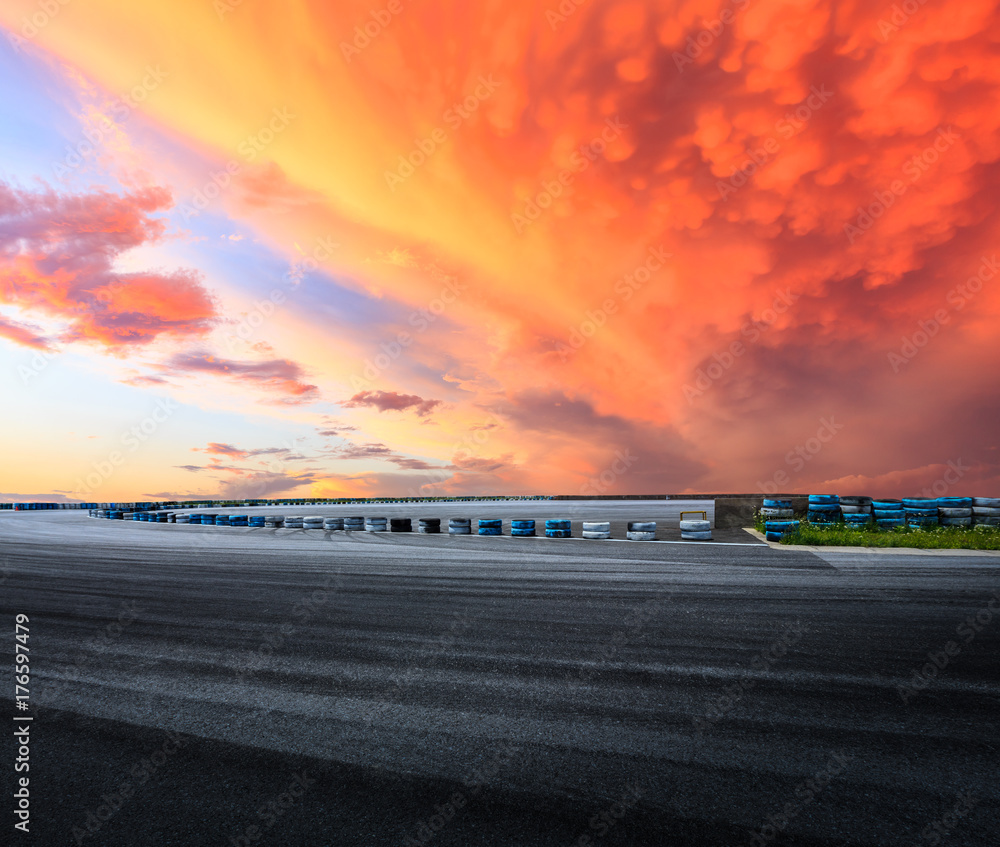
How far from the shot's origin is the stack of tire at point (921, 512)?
17.0 m

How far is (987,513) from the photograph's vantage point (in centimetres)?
1692

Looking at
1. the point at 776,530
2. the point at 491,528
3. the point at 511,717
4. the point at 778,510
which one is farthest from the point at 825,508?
the point at 511,717

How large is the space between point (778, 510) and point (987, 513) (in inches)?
232

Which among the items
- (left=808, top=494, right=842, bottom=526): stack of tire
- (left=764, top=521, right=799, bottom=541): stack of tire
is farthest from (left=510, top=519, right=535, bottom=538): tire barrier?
(left=808, top=494, right=842, bottom=526): stack of tire

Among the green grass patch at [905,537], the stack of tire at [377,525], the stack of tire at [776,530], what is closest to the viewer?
the green grass patch at [905,537]

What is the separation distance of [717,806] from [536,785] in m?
0.96

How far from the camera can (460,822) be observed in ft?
8.97

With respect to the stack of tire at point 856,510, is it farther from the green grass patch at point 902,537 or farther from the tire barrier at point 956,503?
the tire barrier at point 956,503

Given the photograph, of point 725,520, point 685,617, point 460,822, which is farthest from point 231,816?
point 725,520

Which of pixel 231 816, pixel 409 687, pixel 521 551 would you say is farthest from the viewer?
pixel 521 551

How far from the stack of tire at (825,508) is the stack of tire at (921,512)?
1925 millimetres

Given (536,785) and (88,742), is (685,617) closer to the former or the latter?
(536,785)

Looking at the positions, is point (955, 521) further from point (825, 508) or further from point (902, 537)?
point (902, 537)

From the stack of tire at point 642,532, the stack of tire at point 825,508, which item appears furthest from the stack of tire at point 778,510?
the stack of tire at point 642,532
